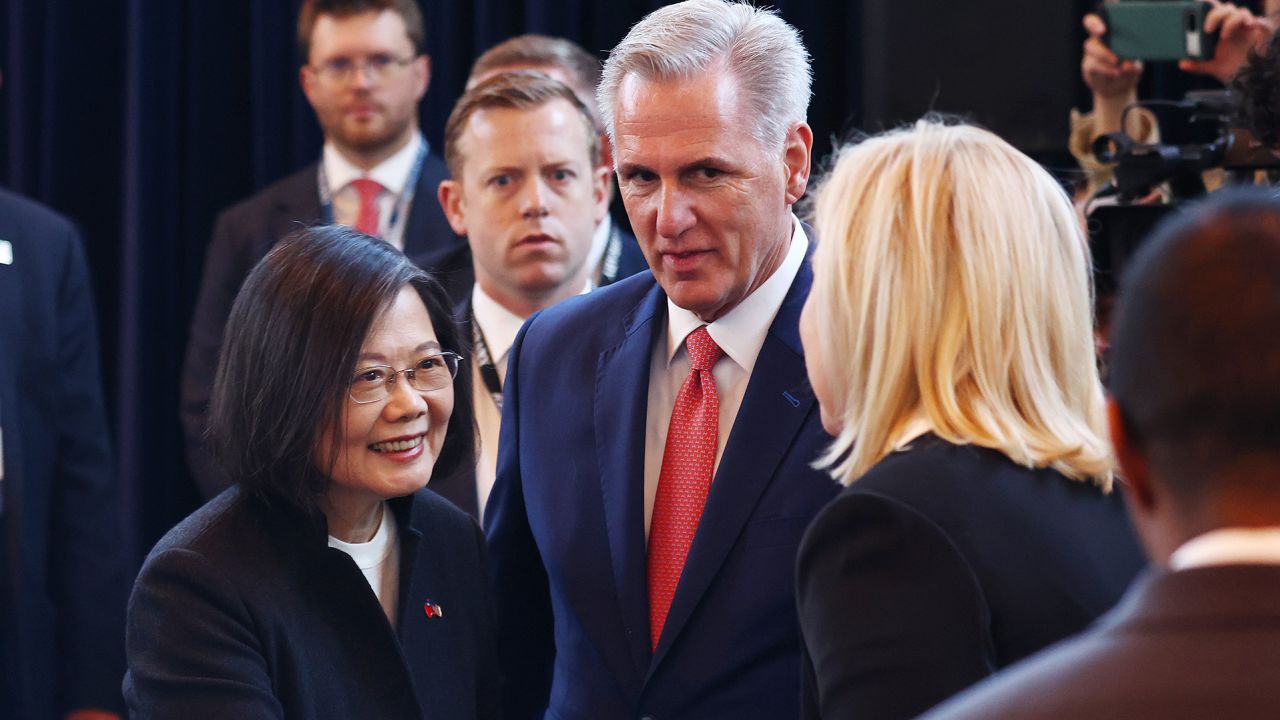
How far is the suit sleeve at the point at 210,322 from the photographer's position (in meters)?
3.57

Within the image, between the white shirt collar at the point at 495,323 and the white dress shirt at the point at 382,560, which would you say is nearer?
the white dress shirt at the point at 382,560

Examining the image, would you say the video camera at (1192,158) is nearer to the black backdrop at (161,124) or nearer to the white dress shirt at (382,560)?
the white dress shirt at (382,560)

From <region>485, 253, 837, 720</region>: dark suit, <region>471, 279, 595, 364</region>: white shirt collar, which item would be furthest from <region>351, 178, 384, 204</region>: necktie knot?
<region>485, 253, 837, 720</region>: dark suit

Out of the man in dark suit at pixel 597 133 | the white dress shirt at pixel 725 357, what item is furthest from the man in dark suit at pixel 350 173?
the white dress shirt at pixel 725 357

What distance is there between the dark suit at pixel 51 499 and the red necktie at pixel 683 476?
1.26 metres

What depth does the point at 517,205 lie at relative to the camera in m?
2.92

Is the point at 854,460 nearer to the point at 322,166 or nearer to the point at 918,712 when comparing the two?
the point at 918,712

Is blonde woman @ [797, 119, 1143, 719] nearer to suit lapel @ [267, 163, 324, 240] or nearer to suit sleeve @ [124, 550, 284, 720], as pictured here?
suit sleeve @ [124, 550, 284, 720]

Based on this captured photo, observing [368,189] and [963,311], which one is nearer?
[963,311]

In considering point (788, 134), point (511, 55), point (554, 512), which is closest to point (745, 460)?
point (554, 512)

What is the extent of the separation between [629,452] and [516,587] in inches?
11.8

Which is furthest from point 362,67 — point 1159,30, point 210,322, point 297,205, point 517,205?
point 1159,30

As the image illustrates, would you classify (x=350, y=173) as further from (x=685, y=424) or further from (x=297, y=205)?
(x=685, y=424)

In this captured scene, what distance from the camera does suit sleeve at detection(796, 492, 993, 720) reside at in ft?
4.18
